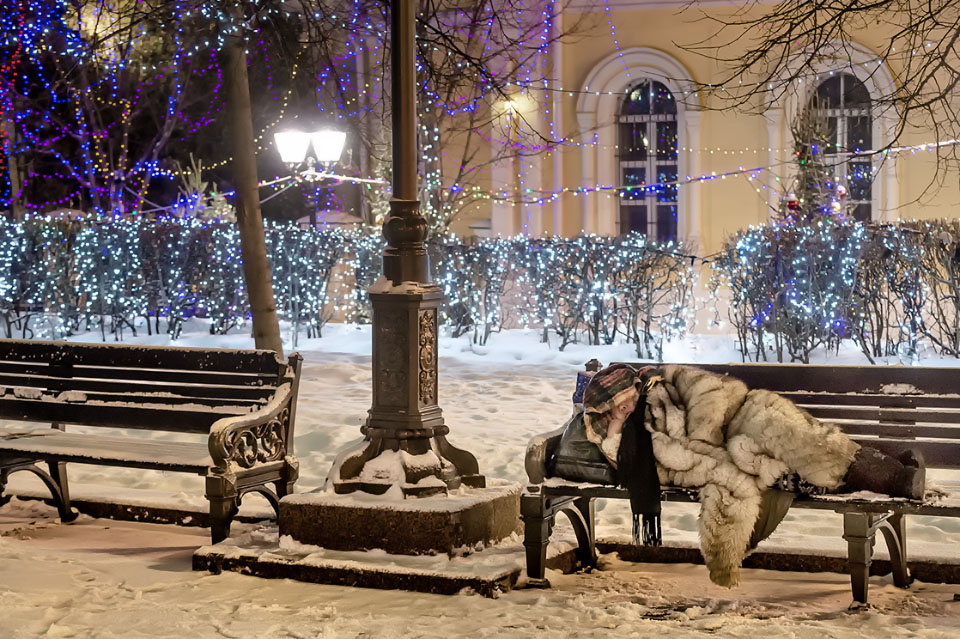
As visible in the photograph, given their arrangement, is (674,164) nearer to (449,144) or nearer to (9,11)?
(449,144)

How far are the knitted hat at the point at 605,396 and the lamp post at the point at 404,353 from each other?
87 cm

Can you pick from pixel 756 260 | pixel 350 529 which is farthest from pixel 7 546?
pixel 756 260

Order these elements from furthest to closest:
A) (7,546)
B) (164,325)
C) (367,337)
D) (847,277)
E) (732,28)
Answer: (732,28) → (164,325) → (367,337) → (847,277) → (7,546)

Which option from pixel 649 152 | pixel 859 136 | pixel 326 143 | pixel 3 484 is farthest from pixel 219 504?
pixel 859 136

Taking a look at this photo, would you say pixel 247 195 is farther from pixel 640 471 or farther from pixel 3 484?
pixel 640 471

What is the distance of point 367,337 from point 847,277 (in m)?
6.21

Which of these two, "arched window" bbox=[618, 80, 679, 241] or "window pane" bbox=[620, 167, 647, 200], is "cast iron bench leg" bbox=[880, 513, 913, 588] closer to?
"arched window" bbox=[618, 80, 679, 241]

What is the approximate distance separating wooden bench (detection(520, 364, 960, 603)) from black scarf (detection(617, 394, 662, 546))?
68mm

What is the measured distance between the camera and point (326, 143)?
13.5m

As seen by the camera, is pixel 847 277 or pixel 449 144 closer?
pixel 847 277

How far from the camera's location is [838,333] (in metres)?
13.7

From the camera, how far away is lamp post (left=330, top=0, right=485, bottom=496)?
6102 millimetres

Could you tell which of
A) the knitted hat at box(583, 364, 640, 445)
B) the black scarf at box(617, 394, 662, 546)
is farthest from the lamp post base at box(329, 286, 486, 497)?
the black scarf at box(617, 394, 662, 546)

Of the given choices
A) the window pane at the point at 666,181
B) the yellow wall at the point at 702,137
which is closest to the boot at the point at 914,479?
the yellow wall at the point at 702,137
